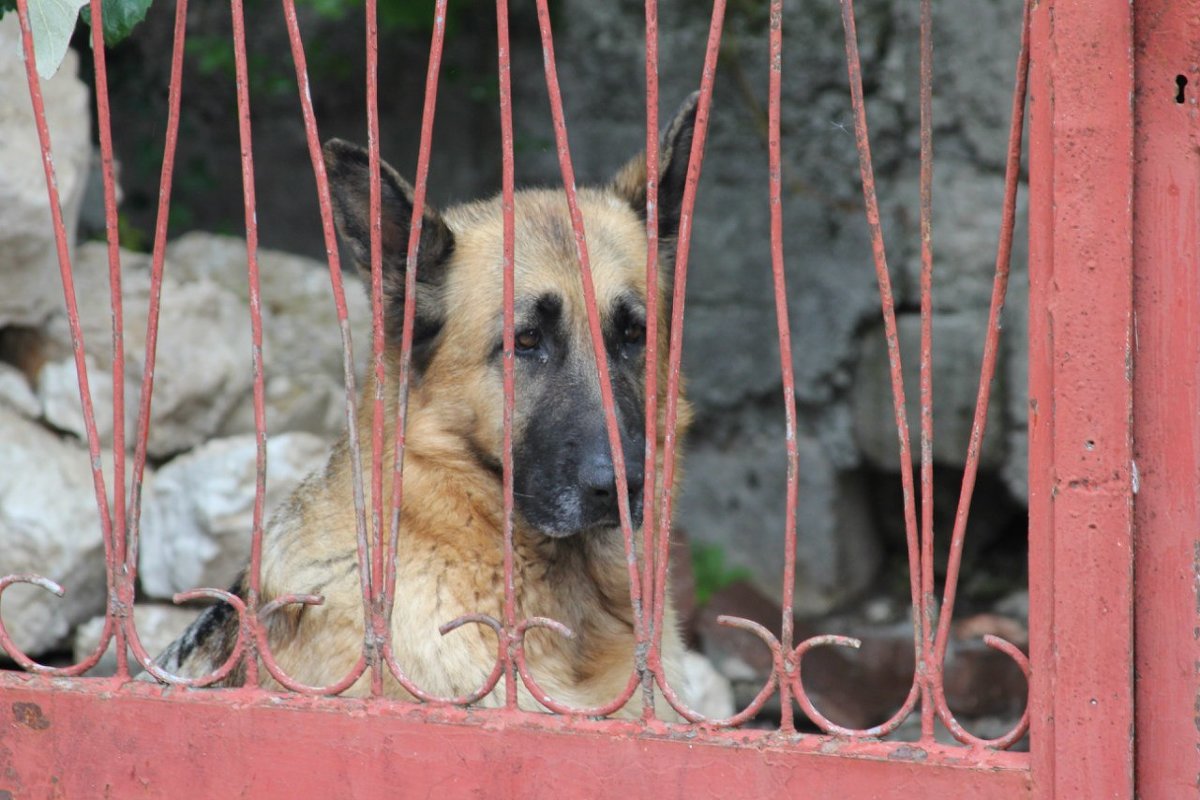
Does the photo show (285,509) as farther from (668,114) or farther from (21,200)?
(668,114)

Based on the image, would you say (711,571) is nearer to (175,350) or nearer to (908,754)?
(175,350)

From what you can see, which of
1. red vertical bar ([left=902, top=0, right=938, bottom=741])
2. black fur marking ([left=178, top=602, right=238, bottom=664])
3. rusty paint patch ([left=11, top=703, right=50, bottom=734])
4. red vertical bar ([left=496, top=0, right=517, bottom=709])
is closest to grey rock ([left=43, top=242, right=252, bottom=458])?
black fur marking ([left=178, top=602, right=238, bottom=664])

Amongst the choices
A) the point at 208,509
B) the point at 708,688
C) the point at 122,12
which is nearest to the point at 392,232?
the point at 122,12

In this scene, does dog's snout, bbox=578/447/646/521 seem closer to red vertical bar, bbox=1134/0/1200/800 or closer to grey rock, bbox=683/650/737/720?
red vertical bar, bbox=1134/0/1200/800

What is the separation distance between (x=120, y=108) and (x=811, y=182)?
3605 mm

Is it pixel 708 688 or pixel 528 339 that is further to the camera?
pixel 708 688

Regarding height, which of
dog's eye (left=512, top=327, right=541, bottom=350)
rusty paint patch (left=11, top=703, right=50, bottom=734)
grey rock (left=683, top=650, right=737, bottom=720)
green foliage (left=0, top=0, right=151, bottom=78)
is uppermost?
green foliage (left=0, top=0, right=151, bottom=78)

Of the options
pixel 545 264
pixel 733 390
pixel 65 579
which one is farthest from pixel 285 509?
pixel 733 390

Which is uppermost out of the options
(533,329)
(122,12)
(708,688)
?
(122,12)

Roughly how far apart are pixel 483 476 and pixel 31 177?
99.3 inches

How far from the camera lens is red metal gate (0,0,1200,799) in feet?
6.36

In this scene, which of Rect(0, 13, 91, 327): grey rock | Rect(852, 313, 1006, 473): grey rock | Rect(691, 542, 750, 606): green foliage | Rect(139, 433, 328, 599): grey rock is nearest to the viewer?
Rect(0, 13, 91, 327): grey rock

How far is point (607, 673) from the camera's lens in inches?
121

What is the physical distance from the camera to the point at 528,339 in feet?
10.6
